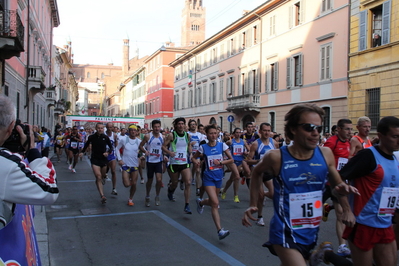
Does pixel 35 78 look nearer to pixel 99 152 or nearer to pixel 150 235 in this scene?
pixel 99 152

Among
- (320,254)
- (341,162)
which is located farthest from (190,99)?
(320,254)

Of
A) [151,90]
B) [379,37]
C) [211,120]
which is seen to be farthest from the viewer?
[151,90]

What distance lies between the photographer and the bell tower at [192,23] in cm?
8975

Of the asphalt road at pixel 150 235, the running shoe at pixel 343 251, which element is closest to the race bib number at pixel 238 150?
the asphalt road at pixel 150 235

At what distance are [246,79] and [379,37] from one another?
1474 centimetres

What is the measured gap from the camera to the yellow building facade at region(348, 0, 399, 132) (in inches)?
696

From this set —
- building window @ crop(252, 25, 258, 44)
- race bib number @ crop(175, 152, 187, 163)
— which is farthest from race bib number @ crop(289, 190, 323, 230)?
building window @ crop(252, 25, 258, 44)

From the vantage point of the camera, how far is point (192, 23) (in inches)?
3590

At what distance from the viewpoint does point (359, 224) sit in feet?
11.5

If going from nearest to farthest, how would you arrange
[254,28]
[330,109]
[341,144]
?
[341,144], [330,109], [254,28]

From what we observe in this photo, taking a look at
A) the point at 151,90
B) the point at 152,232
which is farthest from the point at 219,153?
the point at 151,90

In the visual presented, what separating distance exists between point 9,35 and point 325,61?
16.3 m

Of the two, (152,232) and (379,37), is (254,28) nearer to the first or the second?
(379,37)

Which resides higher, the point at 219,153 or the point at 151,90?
the point at 151,90
